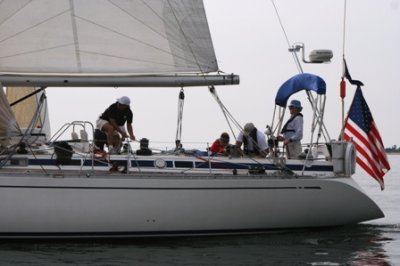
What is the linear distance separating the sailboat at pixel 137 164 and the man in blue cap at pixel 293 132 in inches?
8.7

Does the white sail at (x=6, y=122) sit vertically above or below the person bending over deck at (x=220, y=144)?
above

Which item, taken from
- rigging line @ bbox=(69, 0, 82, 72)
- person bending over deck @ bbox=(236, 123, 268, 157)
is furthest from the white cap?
person bending over deck @ bbox=(236, 123, 268, 157)

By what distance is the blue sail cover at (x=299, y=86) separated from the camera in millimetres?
14070

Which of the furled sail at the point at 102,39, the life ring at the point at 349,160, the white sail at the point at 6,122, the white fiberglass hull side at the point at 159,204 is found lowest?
the white fiberglass hull side at the point at 159,204

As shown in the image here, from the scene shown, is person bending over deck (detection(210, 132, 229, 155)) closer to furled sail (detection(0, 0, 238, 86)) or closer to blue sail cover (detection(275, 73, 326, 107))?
blue sail cover (detection(275, 73, 326, 107))

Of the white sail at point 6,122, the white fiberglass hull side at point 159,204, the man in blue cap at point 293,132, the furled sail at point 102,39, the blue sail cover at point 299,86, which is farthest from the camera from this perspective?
the man in blue cap at point 293,132

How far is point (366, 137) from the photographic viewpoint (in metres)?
14.9

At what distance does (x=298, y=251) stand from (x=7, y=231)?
3968 mm

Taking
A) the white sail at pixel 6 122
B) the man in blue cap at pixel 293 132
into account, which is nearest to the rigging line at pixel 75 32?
the white sail at pixel 6 122

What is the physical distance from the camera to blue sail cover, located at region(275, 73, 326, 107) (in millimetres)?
14070

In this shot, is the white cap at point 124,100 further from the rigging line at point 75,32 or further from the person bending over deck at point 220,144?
the person bending over deck at point 220,144

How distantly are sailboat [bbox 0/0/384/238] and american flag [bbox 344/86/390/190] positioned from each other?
2.69ft

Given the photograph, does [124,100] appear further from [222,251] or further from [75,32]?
[222,251]

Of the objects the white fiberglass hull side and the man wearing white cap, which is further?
the man wearing white cap
